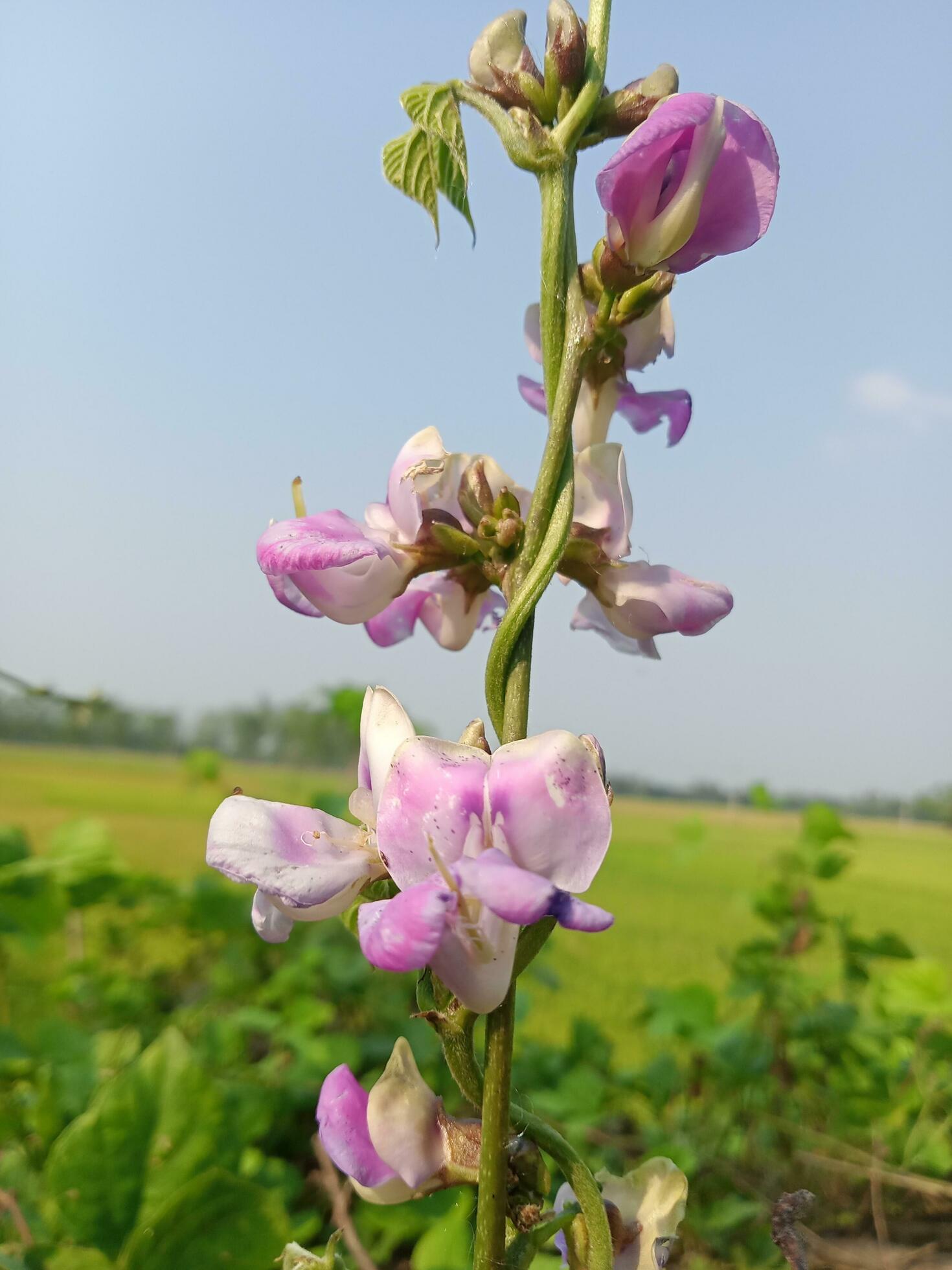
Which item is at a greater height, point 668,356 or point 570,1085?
point 668,356

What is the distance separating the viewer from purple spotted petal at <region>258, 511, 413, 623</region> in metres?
0.30

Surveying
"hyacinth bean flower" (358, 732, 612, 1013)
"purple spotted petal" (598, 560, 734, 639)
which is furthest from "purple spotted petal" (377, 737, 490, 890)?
"purple spotted petal" (598, 560, 734, 639)

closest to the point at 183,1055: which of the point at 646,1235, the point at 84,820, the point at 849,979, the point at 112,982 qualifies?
the point at 646,1235

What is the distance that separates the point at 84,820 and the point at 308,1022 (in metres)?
0.27

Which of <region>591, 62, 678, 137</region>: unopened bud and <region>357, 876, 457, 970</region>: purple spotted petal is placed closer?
<region>357, 876, 457, 970</region>: purple spotted petal

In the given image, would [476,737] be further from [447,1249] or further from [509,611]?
[447,1249]

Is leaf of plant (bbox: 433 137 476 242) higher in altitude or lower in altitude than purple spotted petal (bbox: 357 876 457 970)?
higher

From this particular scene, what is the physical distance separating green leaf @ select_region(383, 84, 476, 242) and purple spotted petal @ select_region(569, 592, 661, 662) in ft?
0.50

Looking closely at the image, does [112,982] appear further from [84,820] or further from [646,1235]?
[646,1235]

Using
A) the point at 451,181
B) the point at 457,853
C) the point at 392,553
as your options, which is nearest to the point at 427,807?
the point at 457,853

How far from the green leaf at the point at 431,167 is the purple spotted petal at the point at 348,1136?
307mm

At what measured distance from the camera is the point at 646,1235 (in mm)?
312

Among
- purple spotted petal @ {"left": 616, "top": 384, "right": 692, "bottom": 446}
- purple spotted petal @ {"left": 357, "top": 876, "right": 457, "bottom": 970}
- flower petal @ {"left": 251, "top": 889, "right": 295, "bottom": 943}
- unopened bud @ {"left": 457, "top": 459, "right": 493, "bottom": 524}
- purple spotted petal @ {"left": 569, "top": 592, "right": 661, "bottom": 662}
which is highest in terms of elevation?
purple spotted petal @ {"left": 616, "top": 384, "right": 692, "bottom": 446}

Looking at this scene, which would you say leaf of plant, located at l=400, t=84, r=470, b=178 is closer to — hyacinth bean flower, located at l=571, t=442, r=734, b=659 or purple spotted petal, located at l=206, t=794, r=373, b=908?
hyacinth bean flower, located at l=571, t=442, r=734, b=659
